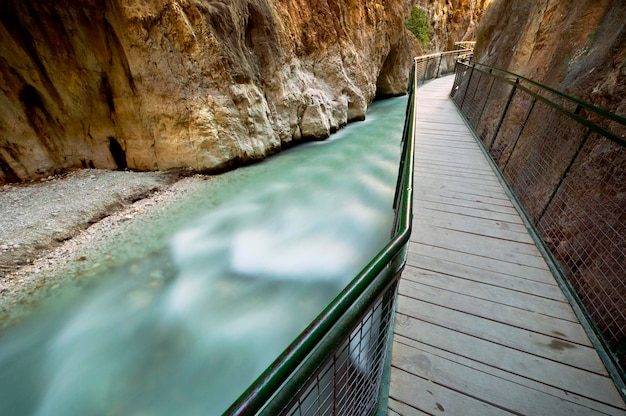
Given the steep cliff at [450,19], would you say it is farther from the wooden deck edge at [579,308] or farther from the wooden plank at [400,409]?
the wooden plank at [400,409]

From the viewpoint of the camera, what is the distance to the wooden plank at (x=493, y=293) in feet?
6.83

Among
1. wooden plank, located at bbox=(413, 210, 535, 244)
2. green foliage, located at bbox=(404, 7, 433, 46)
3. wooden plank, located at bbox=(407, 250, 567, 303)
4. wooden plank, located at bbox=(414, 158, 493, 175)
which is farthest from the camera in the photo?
green foliage, located at bbox=(404, 7, 433, 46)

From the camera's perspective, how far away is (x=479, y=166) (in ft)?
14.5

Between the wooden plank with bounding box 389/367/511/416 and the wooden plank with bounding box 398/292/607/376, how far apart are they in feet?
1.53

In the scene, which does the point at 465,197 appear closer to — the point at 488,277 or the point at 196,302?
the point at 488,277

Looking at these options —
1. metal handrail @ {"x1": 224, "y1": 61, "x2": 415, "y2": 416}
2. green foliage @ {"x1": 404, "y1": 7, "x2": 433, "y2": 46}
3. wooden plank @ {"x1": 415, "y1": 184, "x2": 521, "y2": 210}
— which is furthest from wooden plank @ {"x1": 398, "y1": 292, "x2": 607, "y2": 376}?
green foliage @ {"x1": 404, "y1": 7, "x2": 433, "y2": 46}

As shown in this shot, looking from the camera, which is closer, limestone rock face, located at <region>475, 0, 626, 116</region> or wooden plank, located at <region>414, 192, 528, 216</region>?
limestone rock face, located at <region>475, 0, 626, 116</region>

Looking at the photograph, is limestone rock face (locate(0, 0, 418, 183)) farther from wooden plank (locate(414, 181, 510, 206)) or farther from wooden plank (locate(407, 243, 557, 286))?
wooden plank (locate(407, 243, 557, 286))

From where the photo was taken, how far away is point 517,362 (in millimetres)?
1764

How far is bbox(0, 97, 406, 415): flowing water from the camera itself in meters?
2.92

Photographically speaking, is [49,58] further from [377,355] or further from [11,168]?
[377,355]

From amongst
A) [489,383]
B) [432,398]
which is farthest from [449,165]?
[432,398]

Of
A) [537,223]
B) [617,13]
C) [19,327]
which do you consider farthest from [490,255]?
[19,327]

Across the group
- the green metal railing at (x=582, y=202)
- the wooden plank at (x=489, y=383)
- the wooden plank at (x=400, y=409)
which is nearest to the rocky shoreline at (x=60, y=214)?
the wooden plank at (x=400, y=409)
